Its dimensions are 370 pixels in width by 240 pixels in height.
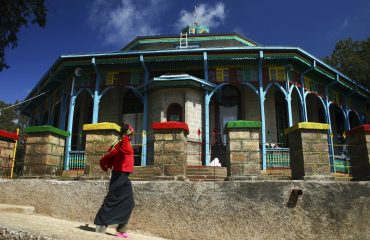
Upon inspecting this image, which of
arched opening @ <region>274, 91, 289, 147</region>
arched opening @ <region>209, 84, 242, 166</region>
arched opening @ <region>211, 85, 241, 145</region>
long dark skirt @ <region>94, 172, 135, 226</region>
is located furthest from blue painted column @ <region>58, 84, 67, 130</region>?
long dark skirt @ <region>94, 172, 135, 226</region>

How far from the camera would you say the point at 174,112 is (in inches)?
495

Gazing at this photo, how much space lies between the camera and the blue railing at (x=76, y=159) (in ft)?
36.9

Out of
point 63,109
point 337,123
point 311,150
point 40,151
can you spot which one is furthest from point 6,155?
point 337,123

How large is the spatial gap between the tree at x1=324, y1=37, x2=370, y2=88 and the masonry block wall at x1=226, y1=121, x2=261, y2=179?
14.3 metres

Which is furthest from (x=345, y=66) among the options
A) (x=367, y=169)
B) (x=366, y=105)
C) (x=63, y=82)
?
(x=63, y=82)

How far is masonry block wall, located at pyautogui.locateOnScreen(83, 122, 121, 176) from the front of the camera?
591 cm

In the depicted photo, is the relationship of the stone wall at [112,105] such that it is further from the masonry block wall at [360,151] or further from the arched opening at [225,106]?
the masonry block wall at [360,151]

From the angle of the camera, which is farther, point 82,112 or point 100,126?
point 82,112

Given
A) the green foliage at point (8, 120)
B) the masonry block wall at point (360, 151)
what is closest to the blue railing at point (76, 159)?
the masonry block wall at point (360, 151)

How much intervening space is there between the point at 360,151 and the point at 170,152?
12.1ft

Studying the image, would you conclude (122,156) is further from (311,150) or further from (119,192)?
(311,150)

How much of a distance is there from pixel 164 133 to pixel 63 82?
10.4 m

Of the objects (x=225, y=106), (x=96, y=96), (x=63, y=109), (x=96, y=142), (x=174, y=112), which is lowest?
(x=96, y=142)

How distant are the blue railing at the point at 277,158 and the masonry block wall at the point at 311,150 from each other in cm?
541
